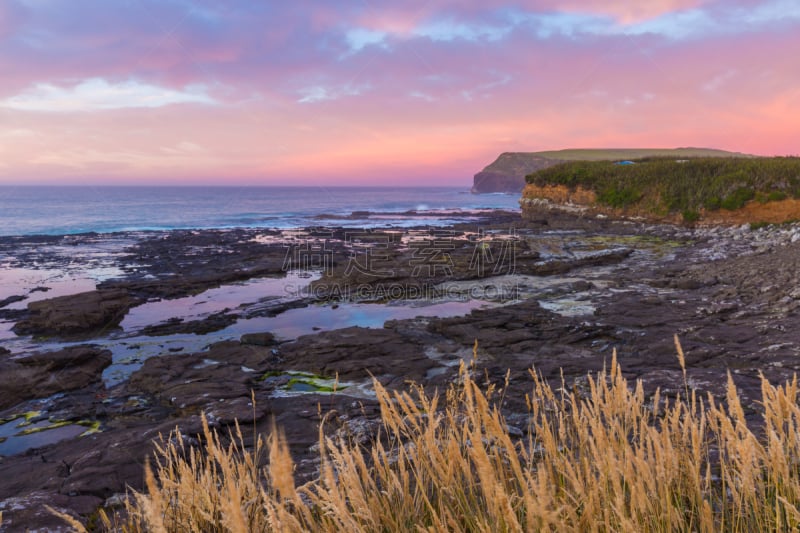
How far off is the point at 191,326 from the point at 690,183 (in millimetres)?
35320

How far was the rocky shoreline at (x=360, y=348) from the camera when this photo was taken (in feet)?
21.1

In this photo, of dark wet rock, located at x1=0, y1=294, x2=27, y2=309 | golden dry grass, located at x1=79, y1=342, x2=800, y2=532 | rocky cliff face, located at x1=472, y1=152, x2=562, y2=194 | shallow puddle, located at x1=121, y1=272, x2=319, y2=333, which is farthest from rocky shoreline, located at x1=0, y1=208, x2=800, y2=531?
rocky cliff face, located at x1=472, y1=152, x2=562, y2=194

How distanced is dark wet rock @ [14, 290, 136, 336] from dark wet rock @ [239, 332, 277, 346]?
204 inches

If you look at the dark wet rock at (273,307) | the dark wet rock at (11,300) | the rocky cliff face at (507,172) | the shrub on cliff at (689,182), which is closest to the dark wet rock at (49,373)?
the dark wet rock at (273,307)

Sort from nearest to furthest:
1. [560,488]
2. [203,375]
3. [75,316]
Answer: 1. [560,488]
2. [203,375]
3. [75,316]

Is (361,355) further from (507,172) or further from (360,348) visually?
(507,172)

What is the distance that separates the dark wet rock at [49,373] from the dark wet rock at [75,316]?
3.10 meters

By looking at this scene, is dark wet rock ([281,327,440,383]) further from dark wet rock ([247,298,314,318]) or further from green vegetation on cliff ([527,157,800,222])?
green vegetation on cliff ([527,157,800,222])

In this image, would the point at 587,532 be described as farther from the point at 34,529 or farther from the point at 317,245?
the point at 317,245

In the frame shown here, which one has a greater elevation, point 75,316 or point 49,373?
point 75,316

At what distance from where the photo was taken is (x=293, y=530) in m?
2.27

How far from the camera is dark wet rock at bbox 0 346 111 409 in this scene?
940cm

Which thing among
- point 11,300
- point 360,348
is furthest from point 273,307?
point 11,300

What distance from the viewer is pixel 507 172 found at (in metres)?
176
